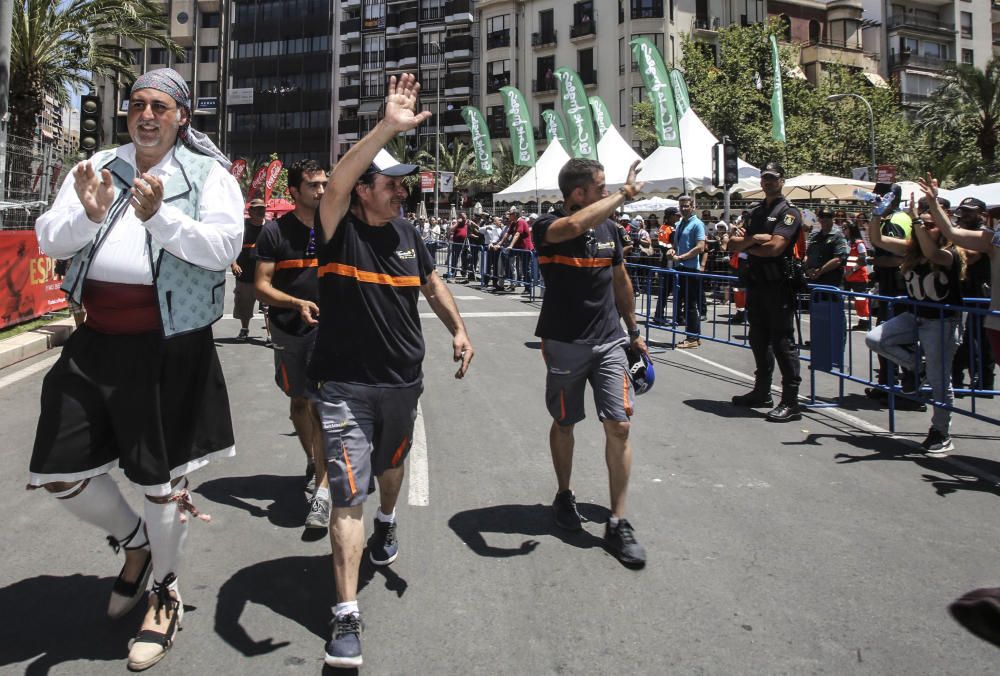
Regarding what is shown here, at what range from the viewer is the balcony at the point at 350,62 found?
74.0 meters

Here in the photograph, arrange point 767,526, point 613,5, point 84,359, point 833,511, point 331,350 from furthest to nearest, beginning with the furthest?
1. point 613,5
2. point 833,511
3. point 767,526
4. point 331,350
5. point 84,359

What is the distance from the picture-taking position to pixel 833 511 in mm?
4832

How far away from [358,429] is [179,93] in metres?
1.43

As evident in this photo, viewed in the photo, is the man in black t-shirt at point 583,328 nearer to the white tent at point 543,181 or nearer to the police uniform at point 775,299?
the police uniform at point 775,299

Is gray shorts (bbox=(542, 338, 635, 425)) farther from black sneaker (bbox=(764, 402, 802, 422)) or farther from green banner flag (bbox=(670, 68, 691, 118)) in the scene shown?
green banner flag (bbox=(670, 68, 691, 118))

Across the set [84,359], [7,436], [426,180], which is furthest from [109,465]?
[426,180]

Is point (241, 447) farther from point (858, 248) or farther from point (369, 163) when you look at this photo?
point (858, 248)

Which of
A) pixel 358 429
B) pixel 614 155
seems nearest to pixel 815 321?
pixel 358 429

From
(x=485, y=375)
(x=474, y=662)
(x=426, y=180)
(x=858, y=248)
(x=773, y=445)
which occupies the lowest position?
(x=474, y=662)

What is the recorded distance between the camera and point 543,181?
22656 millimetres

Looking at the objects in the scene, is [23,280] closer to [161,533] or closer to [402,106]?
[161,533]

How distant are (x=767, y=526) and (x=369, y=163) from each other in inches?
114

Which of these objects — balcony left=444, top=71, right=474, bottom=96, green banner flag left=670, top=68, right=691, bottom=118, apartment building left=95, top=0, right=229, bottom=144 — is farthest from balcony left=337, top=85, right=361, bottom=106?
green banner flag left=670, top=68, right=691, bottom=118

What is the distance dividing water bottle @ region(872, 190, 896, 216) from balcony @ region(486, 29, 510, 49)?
58937 millimetres
